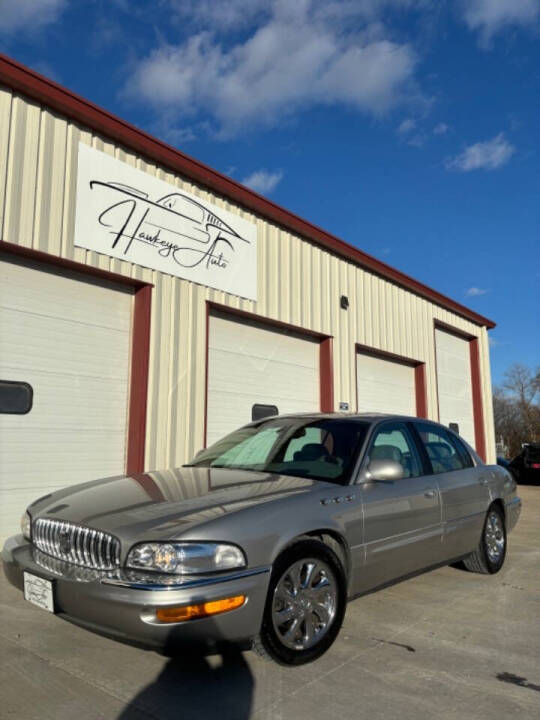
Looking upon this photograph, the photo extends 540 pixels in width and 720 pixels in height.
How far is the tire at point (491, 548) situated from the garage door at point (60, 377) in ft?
14.3

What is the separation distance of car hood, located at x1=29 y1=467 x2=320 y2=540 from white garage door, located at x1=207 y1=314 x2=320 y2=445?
14.7 feet

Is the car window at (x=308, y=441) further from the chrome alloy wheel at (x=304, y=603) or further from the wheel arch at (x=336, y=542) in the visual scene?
the chrome alloy wheel at (x=304, y=603)

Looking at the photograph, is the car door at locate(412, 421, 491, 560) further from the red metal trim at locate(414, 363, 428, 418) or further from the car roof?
the red metal trim at locate(414, 363, 428, 418)

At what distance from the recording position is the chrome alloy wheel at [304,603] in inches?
120

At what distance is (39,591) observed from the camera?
3043mm

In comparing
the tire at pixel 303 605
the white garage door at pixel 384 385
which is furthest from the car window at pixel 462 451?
the white garage door at pixel 384 385

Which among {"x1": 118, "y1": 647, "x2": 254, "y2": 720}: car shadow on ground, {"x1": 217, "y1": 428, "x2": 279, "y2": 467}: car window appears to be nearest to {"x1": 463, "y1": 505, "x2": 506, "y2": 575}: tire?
{"x1": 217, "y1": 428, "x2": 279, "y2": 467}: car window

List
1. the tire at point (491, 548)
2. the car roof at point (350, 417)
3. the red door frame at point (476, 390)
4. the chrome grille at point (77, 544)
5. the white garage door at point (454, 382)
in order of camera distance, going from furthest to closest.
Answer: the red door frame at point (476, 390), the white garage door at point (454, 382), the tire at point (491, 548), the car roof at point (350, 417), the chrome grille at point (77, 544)

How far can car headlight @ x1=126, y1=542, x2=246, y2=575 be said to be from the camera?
2.74m

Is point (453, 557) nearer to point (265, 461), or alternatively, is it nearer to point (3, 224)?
point (265, 461)

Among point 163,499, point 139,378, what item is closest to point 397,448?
point 163,499

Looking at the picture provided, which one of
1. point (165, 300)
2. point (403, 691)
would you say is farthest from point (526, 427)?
point (403, 691)

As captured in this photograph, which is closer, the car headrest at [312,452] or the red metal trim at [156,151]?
the car headrest at [312,452]

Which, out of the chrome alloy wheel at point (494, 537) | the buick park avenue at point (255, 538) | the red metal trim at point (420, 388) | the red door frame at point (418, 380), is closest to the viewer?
the buick park avenue at point (255, 538)
